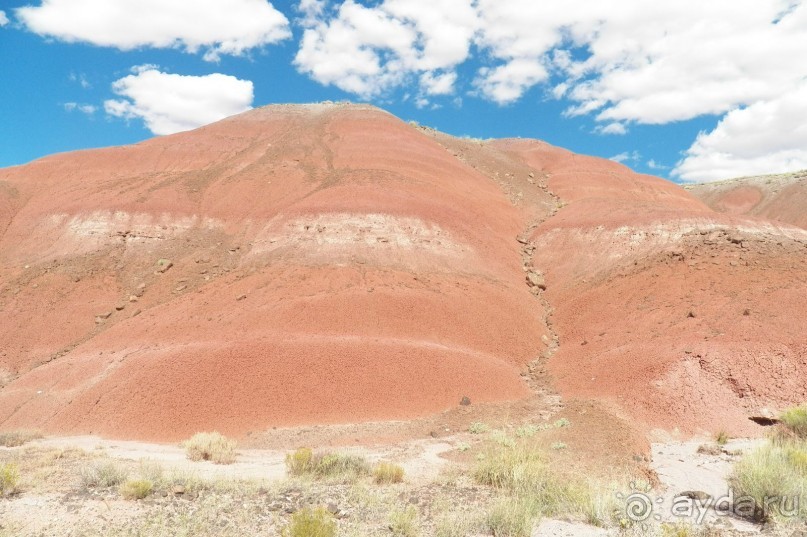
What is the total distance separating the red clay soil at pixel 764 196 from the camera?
68250 mm

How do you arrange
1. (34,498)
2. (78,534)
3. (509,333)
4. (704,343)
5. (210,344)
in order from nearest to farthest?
(78,534), (34,498), (704,343), (210,344), (509,333)

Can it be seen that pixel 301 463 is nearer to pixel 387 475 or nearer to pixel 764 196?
pixel 387 475

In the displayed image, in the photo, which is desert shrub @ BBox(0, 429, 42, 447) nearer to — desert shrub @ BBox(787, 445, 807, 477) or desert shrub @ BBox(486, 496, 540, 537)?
desert shrub @ BBox(486, 496, 540, 537)

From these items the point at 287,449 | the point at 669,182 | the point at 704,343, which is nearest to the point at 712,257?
the point at 704,343

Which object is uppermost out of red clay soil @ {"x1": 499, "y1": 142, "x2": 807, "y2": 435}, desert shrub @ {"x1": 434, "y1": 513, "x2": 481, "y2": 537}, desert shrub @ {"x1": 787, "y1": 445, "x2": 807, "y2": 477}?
red clay soil @ {"x1": 499, "y1": 142, "x2": 807, "y2": 435}

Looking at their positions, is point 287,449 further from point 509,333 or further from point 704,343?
point 704,343

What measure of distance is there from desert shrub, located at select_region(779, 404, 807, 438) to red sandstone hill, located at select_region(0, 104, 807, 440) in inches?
63.6

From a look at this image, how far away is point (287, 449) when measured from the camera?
47.2ft

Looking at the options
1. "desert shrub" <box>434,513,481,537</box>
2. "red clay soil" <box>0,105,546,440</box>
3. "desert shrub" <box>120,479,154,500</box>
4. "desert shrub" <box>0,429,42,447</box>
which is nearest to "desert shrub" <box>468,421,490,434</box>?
"red clay soil" <box>0,105,546,440</box>

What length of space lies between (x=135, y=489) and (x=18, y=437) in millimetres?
9797

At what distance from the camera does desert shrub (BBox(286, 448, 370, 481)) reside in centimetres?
1062

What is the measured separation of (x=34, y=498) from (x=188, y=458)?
4618 millimetres

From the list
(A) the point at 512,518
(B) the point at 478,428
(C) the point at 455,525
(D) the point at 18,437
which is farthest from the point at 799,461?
(D) the point at 18,437

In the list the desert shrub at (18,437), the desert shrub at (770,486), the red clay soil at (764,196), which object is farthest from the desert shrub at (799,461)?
the red clay soil at (764,196)
